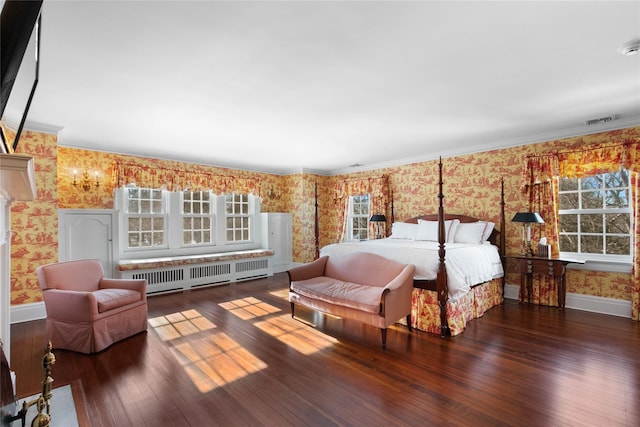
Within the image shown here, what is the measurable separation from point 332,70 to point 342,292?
233cm

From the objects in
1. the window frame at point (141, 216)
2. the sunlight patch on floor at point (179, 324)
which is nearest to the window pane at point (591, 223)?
the sunlight patch on floor at point (179, 324)

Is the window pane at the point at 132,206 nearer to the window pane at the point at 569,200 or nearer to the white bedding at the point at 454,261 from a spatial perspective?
the white bedding at the point at 454,261

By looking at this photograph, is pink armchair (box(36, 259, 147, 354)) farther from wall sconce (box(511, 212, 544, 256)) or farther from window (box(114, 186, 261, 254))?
wall sconce (box(511, 212, 544, 256))

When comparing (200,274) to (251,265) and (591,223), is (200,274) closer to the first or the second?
(251,265)

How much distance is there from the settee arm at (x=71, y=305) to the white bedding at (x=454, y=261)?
9.45 feet

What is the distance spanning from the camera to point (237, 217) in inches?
270

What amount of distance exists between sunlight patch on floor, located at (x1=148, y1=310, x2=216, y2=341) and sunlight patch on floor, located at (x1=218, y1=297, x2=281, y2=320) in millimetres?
423

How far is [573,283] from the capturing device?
429 cm

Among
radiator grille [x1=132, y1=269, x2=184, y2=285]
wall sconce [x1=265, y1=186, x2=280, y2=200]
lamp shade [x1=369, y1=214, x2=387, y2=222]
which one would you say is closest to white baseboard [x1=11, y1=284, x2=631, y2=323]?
radiator grille [x1=132, y1=269, x2=184, y2=285]

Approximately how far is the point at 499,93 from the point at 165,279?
551 cm

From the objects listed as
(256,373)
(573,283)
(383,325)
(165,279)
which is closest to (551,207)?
(573,283)

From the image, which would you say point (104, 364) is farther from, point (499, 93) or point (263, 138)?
point (499, 93)

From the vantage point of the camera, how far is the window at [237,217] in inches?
265

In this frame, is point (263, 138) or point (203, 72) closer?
point (203, 72)
